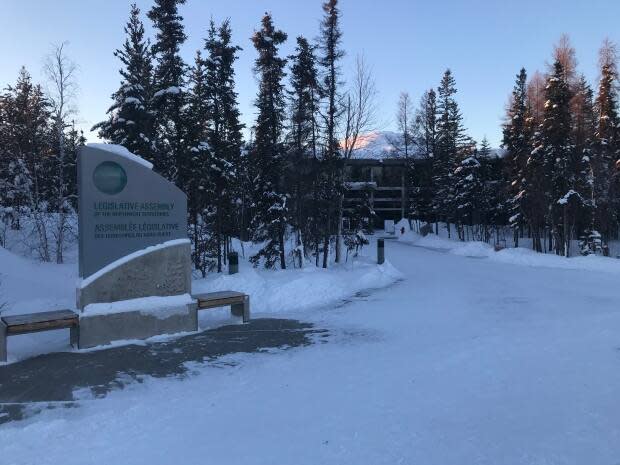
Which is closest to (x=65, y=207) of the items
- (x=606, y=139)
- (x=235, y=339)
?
(x=235, y=339)

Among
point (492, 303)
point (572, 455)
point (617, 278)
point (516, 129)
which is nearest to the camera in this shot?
point (572, 455)

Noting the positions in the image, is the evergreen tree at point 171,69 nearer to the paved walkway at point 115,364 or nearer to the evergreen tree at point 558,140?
the paved walkway at point 115,364

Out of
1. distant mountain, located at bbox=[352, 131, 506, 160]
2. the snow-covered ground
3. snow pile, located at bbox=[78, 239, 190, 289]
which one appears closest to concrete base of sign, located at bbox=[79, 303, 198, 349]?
the snow-covered ground

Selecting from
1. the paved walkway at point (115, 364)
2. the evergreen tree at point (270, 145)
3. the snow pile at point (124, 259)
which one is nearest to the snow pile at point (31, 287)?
the snow pile at point (124, 259)

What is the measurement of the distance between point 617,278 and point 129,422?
645 inches

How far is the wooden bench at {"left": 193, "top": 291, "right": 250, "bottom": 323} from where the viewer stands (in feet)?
29.3

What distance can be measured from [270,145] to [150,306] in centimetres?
1231

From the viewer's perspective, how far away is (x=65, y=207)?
1806 centimetres

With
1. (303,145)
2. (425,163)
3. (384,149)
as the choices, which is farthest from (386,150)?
(303,145)

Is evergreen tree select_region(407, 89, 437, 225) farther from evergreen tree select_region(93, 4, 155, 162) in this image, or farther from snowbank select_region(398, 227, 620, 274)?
evergreen tree select_region(93, 4, 155, 162)

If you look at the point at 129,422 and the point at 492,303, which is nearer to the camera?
the point at 129,422

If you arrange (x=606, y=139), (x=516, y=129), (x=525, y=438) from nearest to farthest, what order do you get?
(x=525, y=438) < (x=606, y=139) < (x=516, y=129)

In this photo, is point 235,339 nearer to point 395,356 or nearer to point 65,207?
point 395,356

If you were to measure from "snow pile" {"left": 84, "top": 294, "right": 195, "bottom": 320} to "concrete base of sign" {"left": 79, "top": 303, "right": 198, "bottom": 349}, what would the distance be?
0.02 meters
